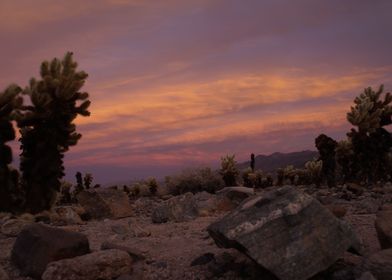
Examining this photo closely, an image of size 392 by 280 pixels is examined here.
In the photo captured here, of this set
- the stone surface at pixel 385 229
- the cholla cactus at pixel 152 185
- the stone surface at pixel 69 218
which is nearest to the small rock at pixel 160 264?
the stone surface at pixel 385 229

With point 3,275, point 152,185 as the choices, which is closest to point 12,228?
point 3,275

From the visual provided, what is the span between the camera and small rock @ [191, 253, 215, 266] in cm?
692

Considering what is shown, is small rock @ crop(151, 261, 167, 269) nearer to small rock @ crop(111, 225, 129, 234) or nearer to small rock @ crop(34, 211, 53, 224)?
small rock @ crop(111, 225, 129, 234)

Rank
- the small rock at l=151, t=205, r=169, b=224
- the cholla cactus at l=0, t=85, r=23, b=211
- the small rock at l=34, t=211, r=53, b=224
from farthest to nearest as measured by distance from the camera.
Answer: the cholla cactus at l=0, t=85, r=23, b=211 → the small rock at l=34, t=211, r=53, b=224 → the small rock at l=151, t=205, r=169, b=224

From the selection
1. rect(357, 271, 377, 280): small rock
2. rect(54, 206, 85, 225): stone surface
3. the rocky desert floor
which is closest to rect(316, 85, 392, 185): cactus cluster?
the rocky desert floor

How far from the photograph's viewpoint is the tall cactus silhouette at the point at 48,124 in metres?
13.5

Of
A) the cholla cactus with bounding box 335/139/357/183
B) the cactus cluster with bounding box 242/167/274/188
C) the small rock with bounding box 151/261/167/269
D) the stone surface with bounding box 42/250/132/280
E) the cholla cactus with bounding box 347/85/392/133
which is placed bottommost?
the small rock with bounding box 151/261/167/269

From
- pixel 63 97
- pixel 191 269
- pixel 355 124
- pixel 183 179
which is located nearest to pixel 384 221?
pixel 191 269

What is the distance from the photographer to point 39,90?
13.5 meters

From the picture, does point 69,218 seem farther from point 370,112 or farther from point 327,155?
point 370,112

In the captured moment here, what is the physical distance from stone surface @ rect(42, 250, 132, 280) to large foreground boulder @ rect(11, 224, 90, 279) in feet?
1.83

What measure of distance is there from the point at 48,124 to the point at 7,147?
119 cm

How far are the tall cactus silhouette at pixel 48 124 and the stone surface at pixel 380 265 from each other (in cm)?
980

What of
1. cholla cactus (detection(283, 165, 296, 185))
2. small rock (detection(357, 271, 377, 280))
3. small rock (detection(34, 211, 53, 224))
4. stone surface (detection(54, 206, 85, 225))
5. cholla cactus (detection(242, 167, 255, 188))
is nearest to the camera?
small rock (detection(357, 271, 377, 280))
